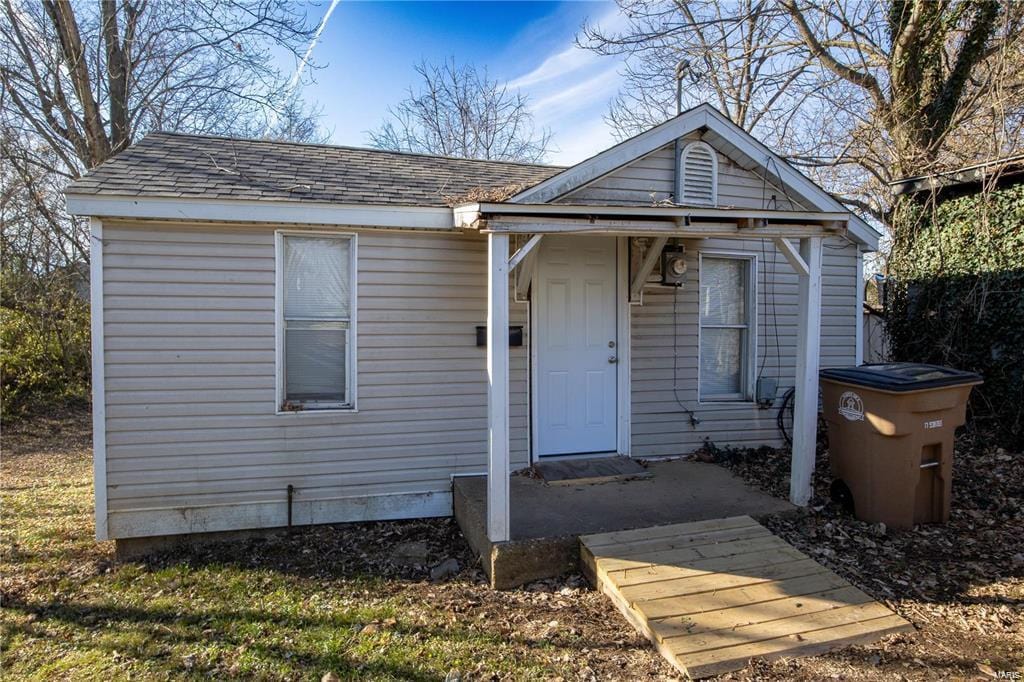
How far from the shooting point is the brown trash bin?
4.43 meters

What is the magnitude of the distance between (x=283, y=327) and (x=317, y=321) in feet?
0.92

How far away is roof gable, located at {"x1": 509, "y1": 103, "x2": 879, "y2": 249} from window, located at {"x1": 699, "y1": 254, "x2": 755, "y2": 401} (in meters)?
0.89

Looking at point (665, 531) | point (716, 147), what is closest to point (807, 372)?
point (665, 531)

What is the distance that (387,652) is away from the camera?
338 cm

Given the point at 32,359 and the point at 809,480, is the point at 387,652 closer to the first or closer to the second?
the point at 809,480

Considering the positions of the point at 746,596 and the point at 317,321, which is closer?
the point at 746,596

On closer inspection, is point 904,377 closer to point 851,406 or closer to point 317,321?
point 851,406

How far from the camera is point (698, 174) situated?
601cm

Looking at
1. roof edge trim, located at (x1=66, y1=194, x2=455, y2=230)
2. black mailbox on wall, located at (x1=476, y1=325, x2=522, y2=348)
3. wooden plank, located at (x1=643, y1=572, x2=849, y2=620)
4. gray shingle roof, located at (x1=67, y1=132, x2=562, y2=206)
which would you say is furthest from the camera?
black mailbox on wall, located at (x1=476, y1=325, x2=522, y2=348)

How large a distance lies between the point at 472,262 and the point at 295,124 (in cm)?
1398

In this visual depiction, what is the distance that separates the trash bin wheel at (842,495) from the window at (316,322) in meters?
4.12

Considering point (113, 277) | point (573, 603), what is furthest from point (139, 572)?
point (573, 603)

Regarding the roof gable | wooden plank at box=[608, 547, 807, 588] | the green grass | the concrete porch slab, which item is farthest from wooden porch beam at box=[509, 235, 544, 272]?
the green grass

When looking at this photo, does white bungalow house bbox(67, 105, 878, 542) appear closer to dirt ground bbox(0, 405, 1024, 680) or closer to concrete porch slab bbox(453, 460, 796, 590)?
concrete porch slab bbox(453, 460, 796, 590)
